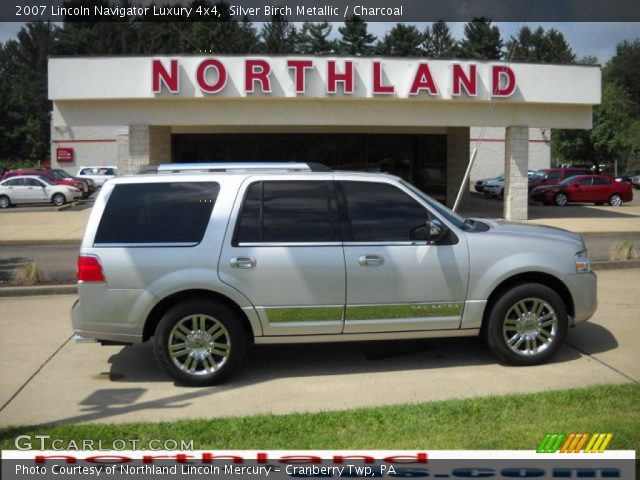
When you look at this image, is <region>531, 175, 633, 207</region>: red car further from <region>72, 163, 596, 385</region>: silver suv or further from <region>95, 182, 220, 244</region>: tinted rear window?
<region>95, 182, 220, 244</region>: tinted rear window

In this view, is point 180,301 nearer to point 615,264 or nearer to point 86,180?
point 615,264

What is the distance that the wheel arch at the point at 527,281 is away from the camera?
282 inches

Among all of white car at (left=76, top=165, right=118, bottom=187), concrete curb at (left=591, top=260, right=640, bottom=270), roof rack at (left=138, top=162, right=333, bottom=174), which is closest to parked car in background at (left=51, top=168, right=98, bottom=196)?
white car at (left=76, top=165, right=118, bottom=187)

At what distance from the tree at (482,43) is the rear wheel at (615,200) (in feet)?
109

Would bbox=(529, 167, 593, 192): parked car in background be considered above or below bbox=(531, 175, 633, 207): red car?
above

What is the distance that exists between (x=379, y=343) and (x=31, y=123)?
261 ft

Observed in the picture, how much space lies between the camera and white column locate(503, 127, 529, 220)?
24250 mm

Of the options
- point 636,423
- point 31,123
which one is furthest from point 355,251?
point 31,123

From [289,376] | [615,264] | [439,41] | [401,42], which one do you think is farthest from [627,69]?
[289,376]

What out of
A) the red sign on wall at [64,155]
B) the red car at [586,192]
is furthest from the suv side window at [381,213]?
the red sign on wall at [64,155]

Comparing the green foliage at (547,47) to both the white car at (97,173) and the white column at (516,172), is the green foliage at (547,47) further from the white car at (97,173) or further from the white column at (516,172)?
the white column at (516,172)

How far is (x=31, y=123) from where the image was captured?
80.1m

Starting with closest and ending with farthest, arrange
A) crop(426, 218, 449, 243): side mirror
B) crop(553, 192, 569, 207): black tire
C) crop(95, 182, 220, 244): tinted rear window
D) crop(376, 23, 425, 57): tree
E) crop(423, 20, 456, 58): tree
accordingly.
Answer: crop(95, 182, 220, 244): tinted rear window → crop(426, 218, 449, 243): side mirror → crop(553, 192, 569, 207): black tire → crop(376, 23, 425, 57): tree → crop(423, 20, 456, 58): tree

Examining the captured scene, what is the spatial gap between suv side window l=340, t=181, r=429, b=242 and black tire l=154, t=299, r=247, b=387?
1.37 meters
